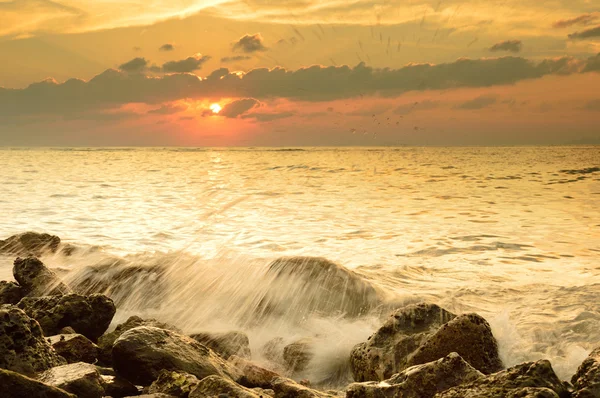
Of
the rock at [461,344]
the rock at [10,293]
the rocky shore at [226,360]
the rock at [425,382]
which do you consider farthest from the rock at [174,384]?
the rock at [10,293]

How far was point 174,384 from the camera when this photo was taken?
5.62 meters

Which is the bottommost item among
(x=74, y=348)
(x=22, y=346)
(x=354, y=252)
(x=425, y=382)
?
(x=354, y=252)

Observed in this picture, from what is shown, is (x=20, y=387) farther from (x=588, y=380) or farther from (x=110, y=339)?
(x=588, y=380)

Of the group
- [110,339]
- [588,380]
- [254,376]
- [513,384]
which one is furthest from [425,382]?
[110,339]

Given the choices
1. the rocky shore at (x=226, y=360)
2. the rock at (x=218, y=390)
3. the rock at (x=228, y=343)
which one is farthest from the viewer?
the rock at (x=228, y=343)

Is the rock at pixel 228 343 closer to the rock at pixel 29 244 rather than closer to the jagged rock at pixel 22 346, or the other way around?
the jagged rock at pixel 22 346

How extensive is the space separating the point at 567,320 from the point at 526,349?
5.27ft

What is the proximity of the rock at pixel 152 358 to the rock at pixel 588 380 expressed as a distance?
10.9 feet

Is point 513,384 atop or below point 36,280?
atop

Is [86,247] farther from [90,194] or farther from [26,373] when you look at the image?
[90,194]

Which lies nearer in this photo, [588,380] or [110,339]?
[588,380]

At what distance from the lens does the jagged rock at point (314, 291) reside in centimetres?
992

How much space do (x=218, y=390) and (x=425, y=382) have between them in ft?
5.93

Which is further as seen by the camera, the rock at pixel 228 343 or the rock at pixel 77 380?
the rock at pixel 228 343
